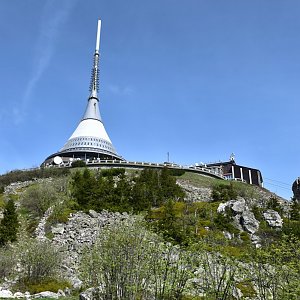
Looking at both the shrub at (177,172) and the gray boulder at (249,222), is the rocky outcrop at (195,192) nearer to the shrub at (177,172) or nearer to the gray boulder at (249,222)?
the shrub at (177,172)

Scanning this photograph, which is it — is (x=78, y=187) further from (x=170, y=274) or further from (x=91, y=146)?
(x=91, y=146)

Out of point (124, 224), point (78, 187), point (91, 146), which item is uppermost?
point (91, 146)

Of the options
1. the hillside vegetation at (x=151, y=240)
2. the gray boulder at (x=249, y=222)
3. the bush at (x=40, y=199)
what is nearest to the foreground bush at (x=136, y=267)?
the hillside vegetation at (x=151, y=240)

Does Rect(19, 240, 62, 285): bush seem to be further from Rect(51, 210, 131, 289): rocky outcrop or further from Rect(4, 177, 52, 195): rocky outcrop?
Rect(4, 177, 52, 195): rocky outcrop

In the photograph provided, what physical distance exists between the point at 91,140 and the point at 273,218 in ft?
158

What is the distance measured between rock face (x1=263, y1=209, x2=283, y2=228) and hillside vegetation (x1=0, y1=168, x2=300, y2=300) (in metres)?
0.09

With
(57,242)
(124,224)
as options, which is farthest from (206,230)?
(124,224)

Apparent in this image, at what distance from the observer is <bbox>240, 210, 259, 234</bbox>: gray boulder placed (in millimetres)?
37153

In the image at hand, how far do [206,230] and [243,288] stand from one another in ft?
63.0

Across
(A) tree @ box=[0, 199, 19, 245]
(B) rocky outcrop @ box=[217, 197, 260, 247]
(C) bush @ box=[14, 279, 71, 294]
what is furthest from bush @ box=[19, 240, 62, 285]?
(B) rocky outcrop @ box=[217, 197, 260, 247]

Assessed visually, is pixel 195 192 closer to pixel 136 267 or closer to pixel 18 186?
pixel 18 186

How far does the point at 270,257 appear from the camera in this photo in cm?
1278

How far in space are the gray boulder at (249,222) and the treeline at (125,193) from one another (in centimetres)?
777

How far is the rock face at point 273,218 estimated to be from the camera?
38.3 metres
